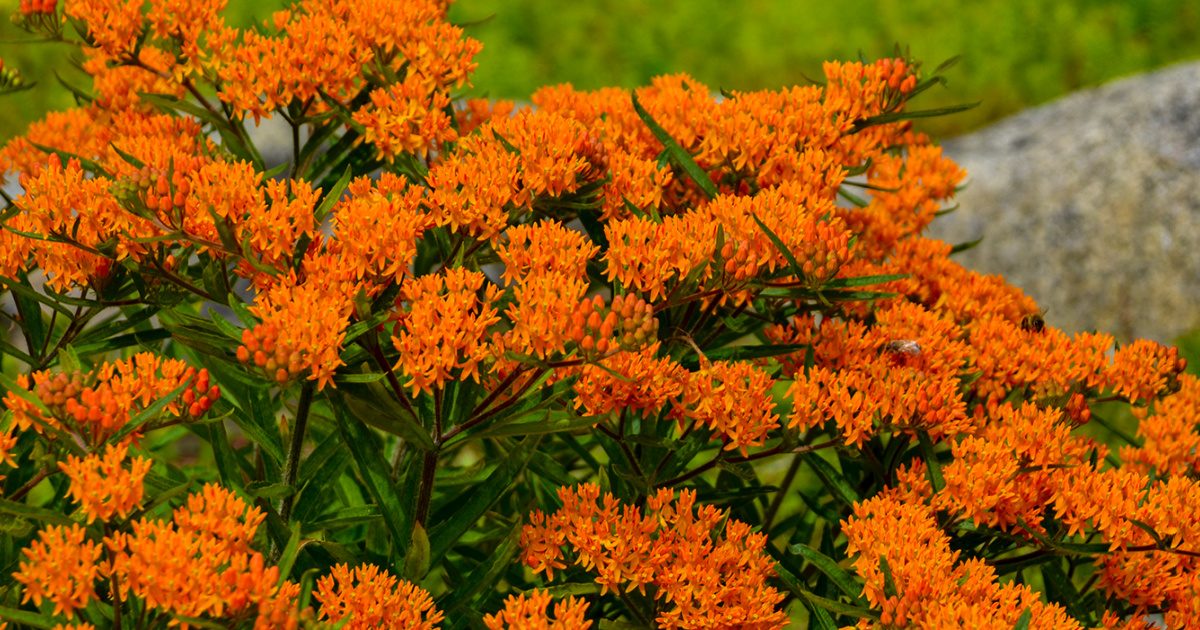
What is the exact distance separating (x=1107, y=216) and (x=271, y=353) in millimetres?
6250

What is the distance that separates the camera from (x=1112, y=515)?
1.96m

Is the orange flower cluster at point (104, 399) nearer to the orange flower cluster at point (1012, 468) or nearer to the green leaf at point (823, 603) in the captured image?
the green leaf at point (823, 603)

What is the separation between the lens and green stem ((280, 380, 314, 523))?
6.19 ft

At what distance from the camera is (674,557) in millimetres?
1917

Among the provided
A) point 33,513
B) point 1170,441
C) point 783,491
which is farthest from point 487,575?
point 1170,441

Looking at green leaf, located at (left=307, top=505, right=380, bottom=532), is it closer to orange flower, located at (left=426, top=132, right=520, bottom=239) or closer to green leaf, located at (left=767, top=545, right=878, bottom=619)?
orange flower, located at (left=426, top=132, right=520, bottom=239)

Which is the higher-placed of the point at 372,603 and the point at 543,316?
the point at 543,316

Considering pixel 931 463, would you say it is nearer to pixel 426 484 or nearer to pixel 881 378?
pixel 881 378

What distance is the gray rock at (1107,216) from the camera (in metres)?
Result: 6.81

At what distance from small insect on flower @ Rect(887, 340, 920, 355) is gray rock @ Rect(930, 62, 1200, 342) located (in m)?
4.88

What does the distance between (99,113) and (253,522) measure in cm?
131

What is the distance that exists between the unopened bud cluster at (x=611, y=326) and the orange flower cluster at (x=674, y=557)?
0.32 meters

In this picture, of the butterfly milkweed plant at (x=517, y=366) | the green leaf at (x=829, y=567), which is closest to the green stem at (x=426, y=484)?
the butterfly milkweed plant at (x=517, y=366)

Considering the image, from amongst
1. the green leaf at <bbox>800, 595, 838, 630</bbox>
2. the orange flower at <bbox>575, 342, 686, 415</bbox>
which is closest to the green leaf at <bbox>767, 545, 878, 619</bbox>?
the green leaf at <bbox>800, 595, 838, 630</bbox>
